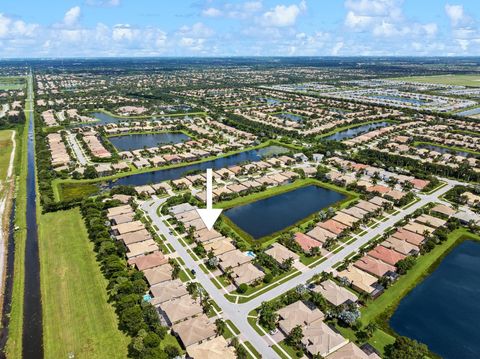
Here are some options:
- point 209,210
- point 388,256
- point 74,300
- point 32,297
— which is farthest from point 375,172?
point 32,297

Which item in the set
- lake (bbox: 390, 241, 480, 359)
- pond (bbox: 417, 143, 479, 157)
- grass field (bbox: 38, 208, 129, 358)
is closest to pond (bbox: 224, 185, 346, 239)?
lake (bbox: 390, 241, 480, 359)

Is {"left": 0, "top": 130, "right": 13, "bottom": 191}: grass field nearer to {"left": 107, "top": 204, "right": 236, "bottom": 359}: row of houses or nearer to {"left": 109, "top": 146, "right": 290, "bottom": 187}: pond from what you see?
{"left": 109, "top": 146, "right": 290, "bottom": 187}: pond

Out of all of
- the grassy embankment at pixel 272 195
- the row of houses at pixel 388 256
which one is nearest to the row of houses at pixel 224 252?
the grassy embankment at pixel 272 195

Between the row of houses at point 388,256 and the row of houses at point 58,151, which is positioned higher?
the row of houses at point 58,151

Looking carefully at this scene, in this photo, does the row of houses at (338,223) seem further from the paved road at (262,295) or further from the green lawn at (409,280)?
the green lawn at (409,280)

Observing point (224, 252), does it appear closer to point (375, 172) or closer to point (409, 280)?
point (409, 280)

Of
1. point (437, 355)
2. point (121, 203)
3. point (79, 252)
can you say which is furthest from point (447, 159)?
point (79, 252)
